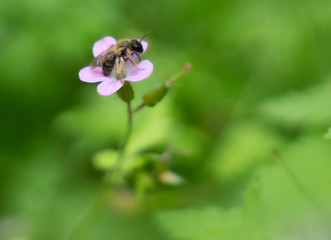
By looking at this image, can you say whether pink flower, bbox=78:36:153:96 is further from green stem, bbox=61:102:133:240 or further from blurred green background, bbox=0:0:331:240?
blurred green background, bbox=0:0:331:240

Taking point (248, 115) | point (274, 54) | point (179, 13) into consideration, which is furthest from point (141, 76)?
point (179, 13)

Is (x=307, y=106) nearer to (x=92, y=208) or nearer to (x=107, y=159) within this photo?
(x=107, y=159)

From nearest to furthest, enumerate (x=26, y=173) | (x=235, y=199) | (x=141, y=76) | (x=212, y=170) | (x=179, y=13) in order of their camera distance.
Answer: (x=141, y=76) → (x=235, y=199) → (x=212, y=170) → (x=26, y=173) → (x=179, y=13)

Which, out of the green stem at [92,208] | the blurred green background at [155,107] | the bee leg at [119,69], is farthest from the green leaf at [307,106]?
the bee leg at [119,69]

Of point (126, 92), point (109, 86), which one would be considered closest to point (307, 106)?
point (126, 92)

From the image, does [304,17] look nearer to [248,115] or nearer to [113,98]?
[248,115]

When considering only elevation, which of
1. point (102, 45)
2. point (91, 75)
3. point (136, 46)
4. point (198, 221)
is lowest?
point (198, 221)
